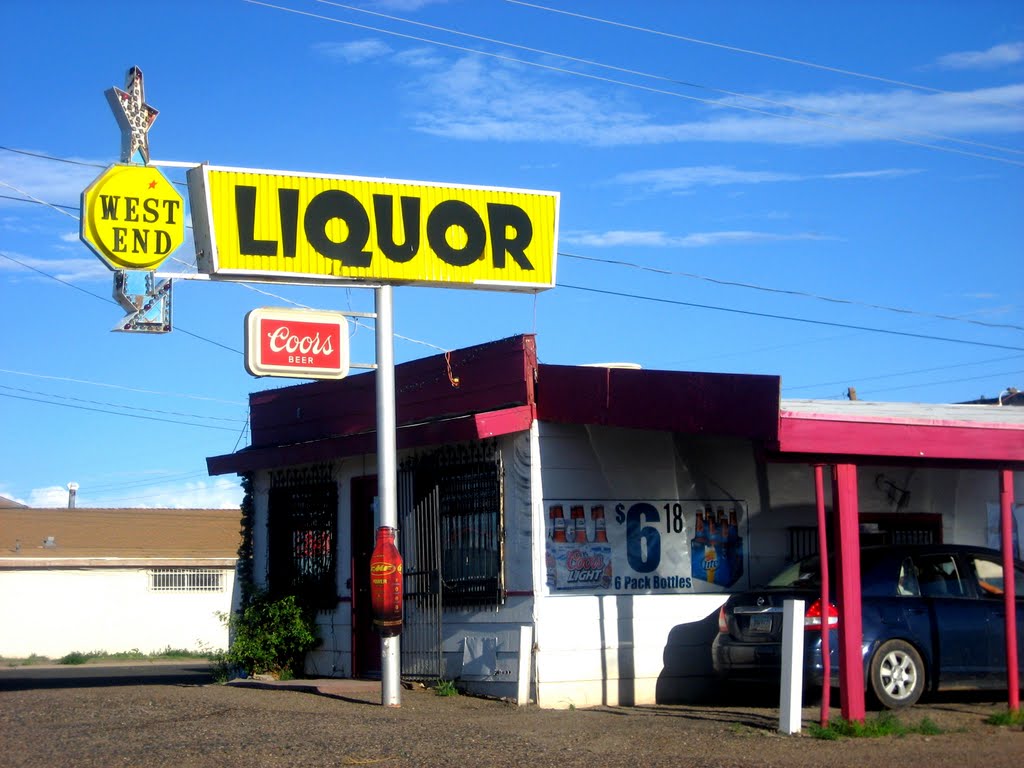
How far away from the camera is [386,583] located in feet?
39.1

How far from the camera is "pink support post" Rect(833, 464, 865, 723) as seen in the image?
31.8ft

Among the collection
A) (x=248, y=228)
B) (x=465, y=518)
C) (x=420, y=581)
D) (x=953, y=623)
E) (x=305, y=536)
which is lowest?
(x=953, y=623)

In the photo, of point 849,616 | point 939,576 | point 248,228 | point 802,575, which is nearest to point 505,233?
point 248,228

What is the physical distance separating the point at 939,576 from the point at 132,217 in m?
8.70

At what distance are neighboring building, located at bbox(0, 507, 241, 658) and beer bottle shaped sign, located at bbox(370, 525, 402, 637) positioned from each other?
23999mm

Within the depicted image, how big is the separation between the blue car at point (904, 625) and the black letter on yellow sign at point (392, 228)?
16.1 feet

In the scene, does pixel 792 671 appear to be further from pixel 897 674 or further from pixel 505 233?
pixel 505 233

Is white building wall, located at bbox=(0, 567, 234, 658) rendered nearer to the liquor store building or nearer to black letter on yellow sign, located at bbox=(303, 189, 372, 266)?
the liquor store building

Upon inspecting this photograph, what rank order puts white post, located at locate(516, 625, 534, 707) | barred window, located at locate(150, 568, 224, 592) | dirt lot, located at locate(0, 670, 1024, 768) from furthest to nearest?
1. barred window, located at locate(150, 568, 224, 592)
2. white post, located at locate(516, 625, 534, 707)
3. dirt lot, located at locate(0, 670, 1024, 768)

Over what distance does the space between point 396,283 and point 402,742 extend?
18.0ft

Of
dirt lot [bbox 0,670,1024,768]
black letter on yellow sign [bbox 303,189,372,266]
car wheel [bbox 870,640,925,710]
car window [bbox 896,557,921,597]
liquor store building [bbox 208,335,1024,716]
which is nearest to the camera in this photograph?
dirt lot [bbox 0,670,1024,768]

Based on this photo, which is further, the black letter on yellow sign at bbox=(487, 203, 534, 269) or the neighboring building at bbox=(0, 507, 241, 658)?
the neighboring building at bbox=(0, 507, 241, 658)

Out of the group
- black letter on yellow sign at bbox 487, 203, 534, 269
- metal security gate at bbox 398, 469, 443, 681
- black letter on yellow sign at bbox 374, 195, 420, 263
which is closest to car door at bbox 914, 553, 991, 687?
metal security gate at bbox 398, 469, 443, 681

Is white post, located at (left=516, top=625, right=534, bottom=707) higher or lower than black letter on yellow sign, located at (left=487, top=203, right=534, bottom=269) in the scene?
lower
